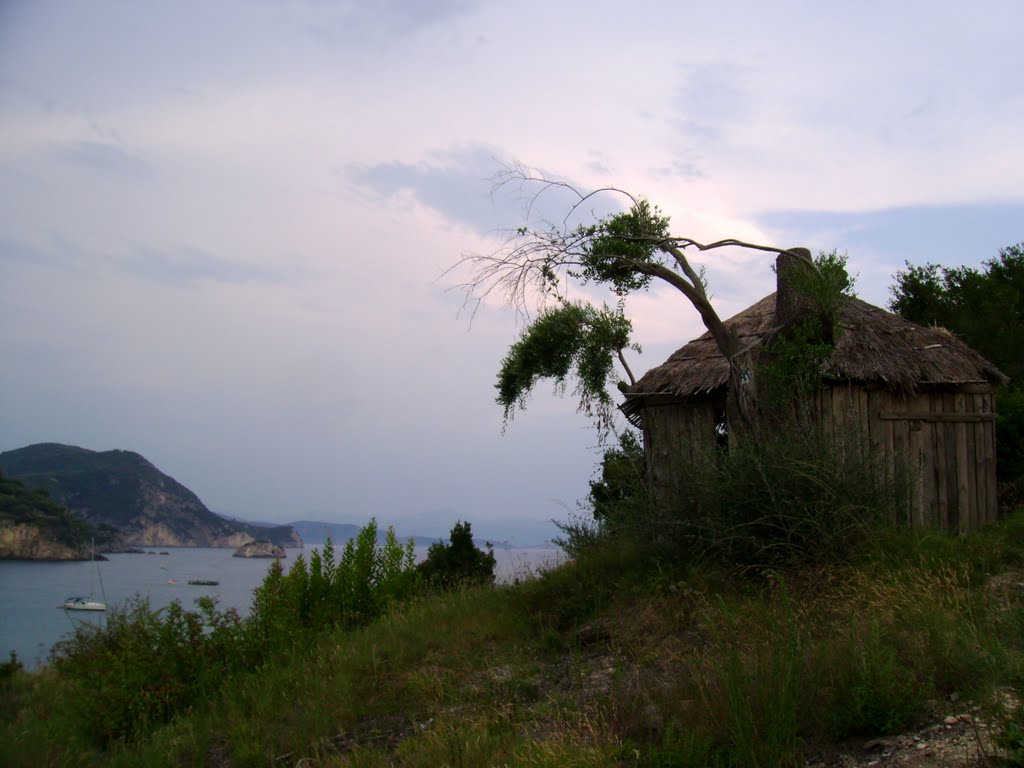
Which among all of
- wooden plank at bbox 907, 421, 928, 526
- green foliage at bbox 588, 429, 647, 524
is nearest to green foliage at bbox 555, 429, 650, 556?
green foliage at bbox 588, 429, 647, 524

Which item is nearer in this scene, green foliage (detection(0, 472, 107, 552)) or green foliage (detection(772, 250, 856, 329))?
green foliage (detection(772, 250, 856, 329))

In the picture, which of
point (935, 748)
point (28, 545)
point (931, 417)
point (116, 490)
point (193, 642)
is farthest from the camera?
point (116, 490)

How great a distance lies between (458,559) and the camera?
43.7 ft

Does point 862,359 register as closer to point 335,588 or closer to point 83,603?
point 335,588

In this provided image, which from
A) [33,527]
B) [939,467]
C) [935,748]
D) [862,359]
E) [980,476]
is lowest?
[935,748]

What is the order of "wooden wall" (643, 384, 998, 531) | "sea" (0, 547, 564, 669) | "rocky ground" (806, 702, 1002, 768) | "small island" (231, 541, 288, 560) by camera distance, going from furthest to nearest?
"small island" (231, 541, 288, 560)
"wooden wall" (643, 384, 998, 531)
"sea" (0, 547, 564, 669)
"rocky ground" (806, 702, 1002, 768)

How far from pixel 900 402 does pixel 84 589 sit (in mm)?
13759

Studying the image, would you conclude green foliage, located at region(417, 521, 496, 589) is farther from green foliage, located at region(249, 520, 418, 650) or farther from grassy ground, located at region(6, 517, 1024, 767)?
grassy ground, located at region(6, 517, 1024, 767)

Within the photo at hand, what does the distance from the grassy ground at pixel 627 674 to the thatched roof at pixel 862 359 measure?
225cm

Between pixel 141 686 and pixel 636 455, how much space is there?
6368 millimetres

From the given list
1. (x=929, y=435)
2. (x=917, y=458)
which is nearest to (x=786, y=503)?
(x=917, y=458)

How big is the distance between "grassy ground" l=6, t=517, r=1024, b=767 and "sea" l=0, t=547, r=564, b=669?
974 mm

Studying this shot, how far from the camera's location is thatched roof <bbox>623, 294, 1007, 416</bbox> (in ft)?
32.9

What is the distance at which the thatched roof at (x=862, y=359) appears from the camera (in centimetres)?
1004
